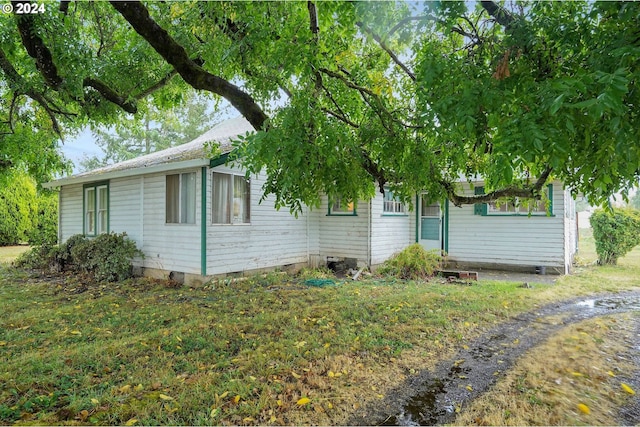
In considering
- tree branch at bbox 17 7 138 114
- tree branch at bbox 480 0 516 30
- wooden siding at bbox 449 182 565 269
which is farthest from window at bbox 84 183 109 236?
wooden siding at bbox 449 182 565 269

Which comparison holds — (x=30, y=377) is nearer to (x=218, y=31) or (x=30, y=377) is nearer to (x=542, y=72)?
(x=218, y=31)

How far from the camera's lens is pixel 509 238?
1077cm

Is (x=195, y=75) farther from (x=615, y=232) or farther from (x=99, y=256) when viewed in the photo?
(x=615, y=232)

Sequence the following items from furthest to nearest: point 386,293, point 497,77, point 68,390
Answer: point 386,293 → point 68,390 → point 497,77

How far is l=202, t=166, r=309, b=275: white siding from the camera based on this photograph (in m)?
8.32

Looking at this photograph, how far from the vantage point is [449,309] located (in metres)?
6.09

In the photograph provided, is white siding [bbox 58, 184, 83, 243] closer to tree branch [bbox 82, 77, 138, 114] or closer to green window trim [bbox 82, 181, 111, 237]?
green window trim [bbox 82, 181, 111, 237]

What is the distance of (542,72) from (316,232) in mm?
8771

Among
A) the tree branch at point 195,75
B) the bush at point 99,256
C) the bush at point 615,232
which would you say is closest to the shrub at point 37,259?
the bush at point 99,256

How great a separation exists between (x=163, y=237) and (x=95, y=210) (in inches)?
143

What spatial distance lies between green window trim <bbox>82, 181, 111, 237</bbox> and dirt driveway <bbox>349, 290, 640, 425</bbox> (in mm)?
9977

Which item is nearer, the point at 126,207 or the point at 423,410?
the point at 423,410

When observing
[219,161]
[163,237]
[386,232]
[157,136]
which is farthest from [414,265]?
[157,136]

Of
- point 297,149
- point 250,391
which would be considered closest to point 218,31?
point 297,149
